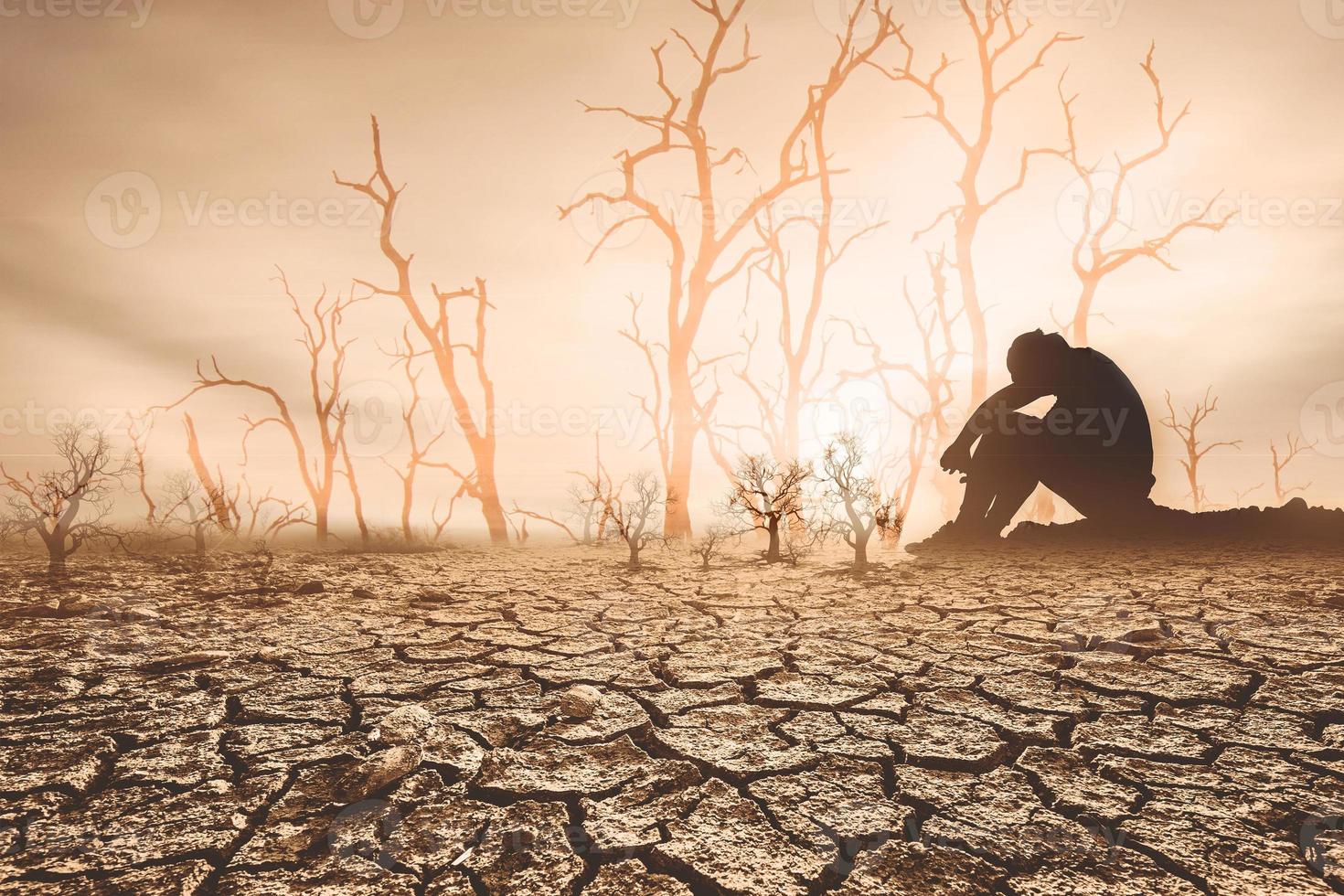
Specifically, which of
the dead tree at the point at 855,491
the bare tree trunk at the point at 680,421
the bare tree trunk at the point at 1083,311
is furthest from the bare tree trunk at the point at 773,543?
the bare tree trunk at the point at 1083,311

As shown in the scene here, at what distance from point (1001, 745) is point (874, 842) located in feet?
2.74

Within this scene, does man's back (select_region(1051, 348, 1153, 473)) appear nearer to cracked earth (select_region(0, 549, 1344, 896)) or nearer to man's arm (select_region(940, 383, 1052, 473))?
man's arm (select_region(940, 383, 1052, 473))

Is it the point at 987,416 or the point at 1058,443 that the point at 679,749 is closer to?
the point at 987,416

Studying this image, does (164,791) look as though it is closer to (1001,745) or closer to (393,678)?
(393,678)

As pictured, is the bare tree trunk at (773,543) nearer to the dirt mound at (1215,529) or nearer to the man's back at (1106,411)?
the dirt mound at (1215,529)

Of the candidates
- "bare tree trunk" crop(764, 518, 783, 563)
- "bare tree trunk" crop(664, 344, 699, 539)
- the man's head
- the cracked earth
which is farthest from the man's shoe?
"bare tree trunk" crop(664, 344, 699, 539)

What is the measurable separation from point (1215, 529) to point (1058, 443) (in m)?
1.79

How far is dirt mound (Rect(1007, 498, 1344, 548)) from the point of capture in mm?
6082

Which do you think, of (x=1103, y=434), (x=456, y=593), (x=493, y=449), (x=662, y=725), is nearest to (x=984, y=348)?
(x=1103, y=434)

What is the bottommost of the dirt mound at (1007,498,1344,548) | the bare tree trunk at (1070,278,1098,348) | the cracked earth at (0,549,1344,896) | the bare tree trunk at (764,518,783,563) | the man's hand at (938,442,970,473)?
the cracked earth at (0,549,1344,896)

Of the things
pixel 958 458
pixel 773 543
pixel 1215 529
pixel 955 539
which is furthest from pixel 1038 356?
pixel 773 543

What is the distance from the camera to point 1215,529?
6473 millimetres

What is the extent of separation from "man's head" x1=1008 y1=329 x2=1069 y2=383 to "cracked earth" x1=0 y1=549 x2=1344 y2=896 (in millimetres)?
3381

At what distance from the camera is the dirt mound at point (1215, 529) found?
20.0 ft
